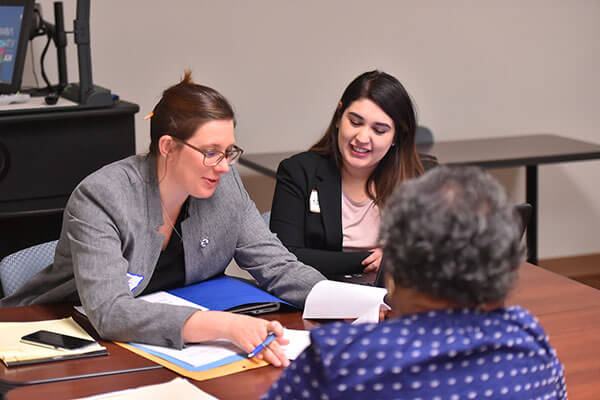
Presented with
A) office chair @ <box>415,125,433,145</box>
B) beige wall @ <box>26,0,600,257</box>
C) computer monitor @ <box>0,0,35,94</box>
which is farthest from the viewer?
office chair @ <box>415,125,433,145</box>

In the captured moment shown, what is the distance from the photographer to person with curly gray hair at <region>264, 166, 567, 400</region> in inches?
36.1

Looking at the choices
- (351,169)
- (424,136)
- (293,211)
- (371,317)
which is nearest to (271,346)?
(371,317)

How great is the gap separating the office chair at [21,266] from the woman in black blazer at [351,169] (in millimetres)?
745

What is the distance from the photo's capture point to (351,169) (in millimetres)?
2633

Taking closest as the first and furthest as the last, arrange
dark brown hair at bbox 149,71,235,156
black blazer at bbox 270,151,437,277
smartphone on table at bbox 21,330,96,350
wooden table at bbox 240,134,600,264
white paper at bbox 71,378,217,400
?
1. white paper at bbox 71,378,217,400
2. smartphone on table at bbox 21,330,96,350
3. dark brown hair at bbox 149,71,235,156
4. black blazer at bbox 270,151,437,277
5. wooden table at bbox 240,134,600,264

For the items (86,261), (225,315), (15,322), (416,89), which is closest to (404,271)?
(225,315)

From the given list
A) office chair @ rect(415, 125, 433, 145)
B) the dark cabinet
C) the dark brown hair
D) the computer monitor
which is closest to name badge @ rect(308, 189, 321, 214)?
the dark brown hair

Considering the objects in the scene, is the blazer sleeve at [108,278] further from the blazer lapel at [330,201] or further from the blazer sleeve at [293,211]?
the blazer lapel at [330,201]

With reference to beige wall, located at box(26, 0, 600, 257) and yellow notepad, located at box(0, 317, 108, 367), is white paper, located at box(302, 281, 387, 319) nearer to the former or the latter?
yellow notepad, located at box(0, 317, 108, 367)

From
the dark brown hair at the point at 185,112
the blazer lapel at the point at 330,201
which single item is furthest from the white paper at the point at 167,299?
the blazer lapel at the point at 330,201

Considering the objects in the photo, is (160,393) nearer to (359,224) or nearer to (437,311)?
(437,311)

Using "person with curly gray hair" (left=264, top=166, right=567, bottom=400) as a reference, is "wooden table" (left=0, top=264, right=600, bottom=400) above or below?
below

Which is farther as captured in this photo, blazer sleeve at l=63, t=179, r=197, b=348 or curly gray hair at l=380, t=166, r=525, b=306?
blazer sleeve at l=63, t=179, r=197, b=348

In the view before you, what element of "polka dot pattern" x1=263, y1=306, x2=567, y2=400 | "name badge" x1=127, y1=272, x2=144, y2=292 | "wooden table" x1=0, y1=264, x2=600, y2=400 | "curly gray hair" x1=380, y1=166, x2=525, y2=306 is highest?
"curly gray hair" x1=380, y1=166, x2=525, y2=306
